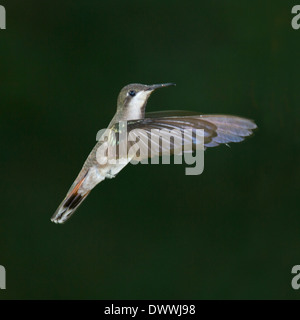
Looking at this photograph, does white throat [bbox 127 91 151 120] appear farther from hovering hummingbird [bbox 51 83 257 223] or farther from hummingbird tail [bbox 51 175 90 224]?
hummingbird tail [bbox 51 175 90 224]

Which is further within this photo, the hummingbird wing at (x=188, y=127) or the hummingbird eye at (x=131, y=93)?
the hummingbird eye at (x=131, y=93)

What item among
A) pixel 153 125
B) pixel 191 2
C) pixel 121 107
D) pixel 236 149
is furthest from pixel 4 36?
pixel 153 125

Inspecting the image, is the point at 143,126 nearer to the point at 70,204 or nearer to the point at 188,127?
the point at 188,127

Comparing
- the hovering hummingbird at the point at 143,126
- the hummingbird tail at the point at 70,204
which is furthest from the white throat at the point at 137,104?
the hummingbird tail at the point at 70,204

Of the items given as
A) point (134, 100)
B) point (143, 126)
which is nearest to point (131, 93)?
point (134, 100)

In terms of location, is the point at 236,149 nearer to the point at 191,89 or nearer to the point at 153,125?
the point at 191,89

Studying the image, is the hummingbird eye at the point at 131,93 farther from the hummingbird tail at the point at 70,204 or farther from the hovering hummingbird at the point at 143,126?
the hummingbird tail at the point at 70,204
